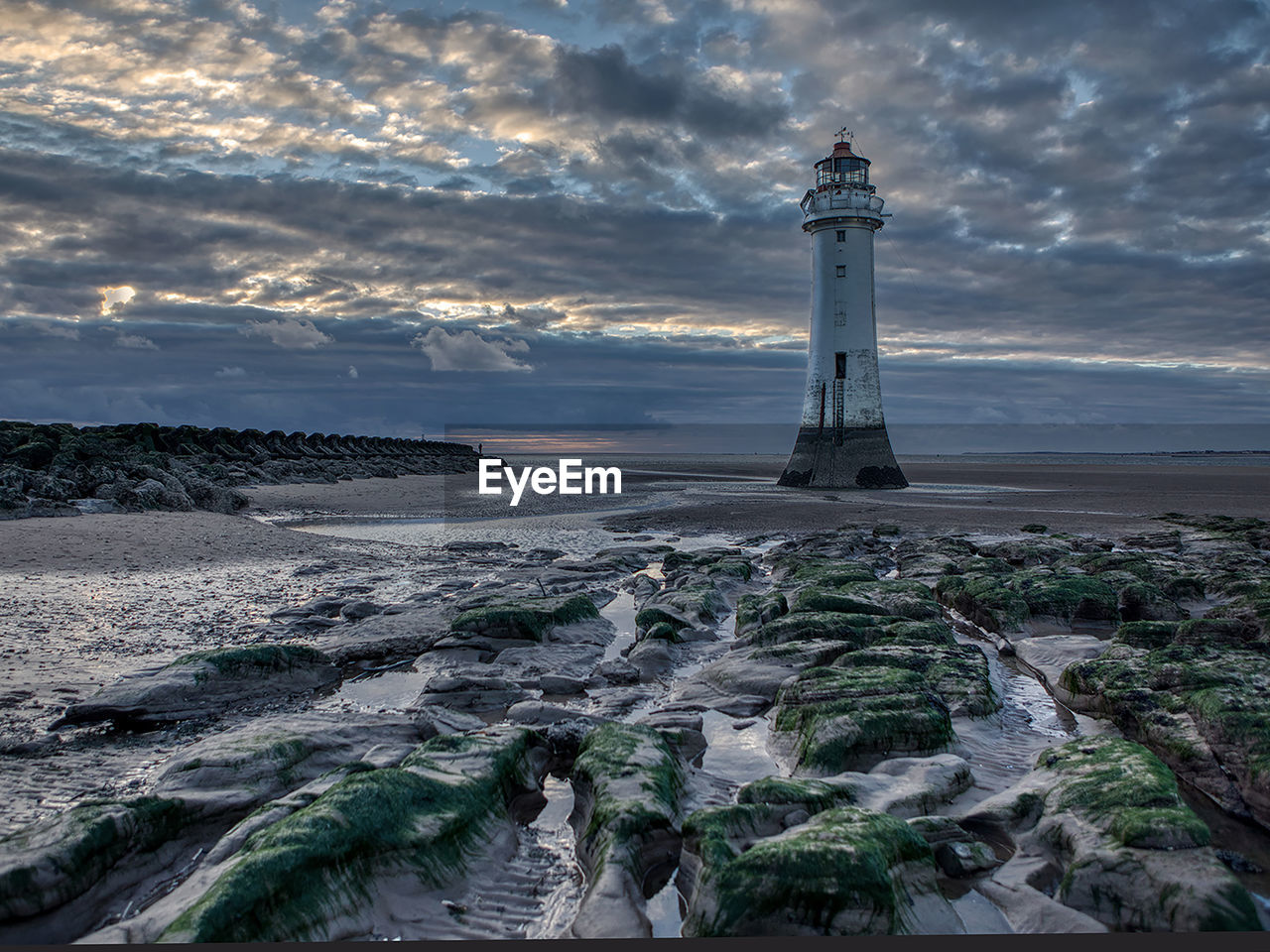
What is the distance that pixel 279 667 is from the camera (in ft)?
19.6

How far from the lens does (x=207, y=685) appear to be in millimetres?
5512

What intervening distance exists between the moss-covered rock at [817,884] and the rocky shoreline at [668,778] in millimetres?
12

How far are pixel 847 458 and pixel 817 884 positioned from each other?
28204 millimetres

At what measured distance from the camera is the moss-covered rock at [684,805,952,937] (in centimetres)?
286

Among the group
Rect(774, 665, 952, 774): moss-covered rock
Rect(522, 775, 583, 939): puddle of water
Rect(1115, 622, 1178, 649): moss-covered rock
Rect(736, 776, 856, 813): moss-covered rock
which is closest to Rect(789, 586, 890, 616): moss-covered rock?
Rect(1115, 622, 1178, 649): moss-covered rock

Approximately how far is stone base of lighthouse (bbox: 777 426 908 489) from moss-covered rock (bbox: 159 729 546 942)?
2708 centimetres

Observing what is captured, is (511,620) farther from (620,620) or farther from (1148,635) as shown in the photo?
(1148,635)

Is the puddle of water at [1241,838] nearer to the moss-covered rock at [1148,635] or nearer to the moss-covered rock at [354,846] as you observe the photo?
the moss-covered rock at [1148,635]

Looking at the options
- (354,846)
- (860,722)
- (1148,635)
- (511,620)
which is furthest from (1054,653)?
(354,846)

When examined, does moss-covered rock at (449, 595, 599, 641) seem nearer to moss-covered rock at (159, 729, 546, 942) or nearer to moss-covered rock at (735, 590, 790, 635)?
moss-covered rock at (735, 590, 790, 635)

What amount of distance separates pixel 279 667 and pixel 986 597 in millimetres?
7356

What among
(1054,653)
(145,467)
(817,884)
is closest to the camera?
(817,884)

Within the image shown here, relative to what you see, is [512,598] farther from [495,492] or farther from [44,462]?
[495,492]

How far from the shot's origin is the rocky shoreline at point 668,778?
2963 millimetres
